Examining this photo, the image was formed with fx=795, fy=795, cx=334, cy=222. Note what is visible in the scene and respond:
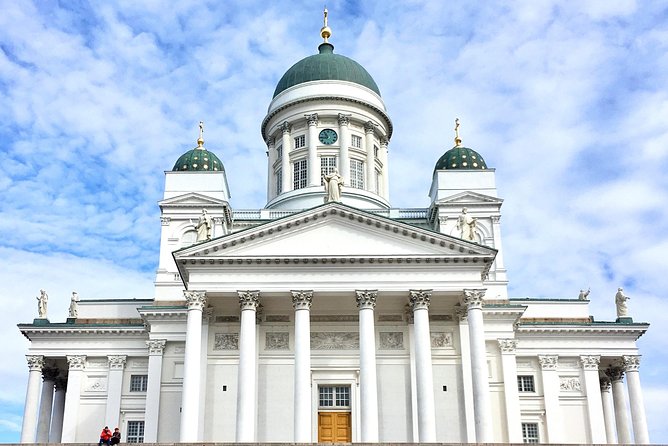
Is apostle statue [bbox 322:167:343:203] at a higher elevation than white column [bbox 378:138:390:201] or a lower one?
lower

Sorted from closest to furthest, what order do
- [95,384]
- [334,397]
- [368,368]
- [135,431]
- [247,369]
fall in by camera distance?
[368,368] → [247,369] → [334,397] → [135,431] → [95,384]

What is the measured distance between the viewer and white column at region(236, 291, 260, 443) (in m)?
31.1

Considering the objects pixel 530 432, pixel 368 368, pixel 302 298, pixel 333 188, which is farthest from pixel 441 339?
pixel 530 432

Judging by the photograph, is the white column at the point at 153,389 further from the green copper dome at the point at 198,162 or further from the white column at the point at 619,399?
the white column at the point at 619,399

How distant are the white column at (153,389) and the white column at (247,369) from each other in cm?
723

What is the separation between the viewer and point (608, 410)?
4534cm

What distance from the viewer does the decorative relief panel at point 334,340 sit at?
35.3 meters

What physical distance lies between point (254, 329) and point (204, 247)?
4.01 meters

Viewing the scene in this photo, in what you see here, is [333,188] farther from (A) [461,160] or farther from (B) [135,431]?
(B) [135,431]

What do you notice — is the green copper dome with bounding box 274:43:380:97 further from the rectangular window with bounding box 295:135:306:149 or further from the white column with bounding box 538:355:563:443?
the white column with bounding box 538:355:563:443

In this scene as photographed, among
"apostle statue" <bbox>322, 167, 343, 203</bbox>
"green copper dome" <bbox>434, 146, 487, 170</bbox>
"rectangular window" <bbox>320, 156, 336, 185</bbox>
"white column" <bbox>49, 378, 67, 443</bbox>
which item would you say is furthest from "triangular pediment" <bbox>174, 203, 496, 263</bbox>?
"white column" <bbox>49, 378, 67, 443</bbox>

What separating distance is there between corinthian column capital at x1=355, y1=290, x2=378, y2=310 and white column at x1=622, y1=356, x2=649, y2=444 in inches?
675

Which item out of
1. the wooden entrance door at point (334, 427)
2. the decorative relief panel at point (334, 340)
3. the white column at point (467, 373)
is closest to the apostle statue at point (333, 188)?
the decorative relief panel at point (334, 340)

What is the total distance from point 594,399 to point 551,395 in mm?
2279
